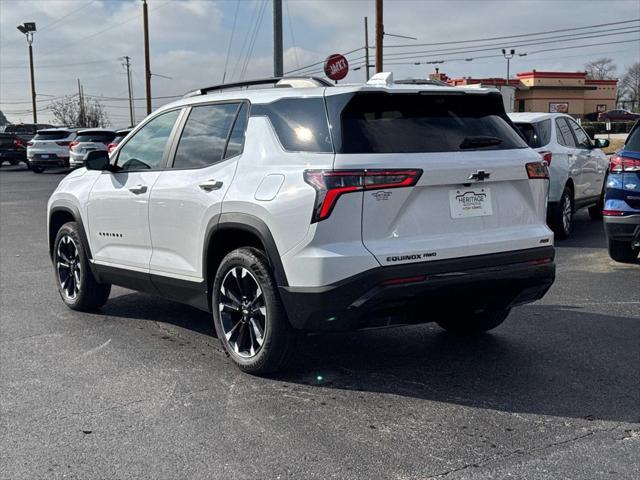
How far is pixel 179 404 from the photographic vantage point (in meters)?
4.35

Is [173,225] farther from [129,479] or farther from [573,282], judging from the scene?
[573,282]

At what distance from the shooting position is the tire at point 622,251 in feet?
28.0

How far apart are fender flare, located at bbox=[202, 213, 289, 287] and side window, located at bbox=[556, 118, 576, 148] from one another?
23.1ft

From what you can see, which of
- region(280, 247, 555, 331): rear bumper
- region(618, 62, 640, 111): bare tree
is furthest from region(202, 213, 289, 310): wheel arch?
region(618, 62, 640, 111): bare tree

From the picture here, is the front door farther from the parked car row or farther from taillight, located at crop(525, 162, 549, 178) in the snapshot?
the parked car row

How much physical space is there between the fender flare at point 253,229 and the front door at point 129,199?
920 millimetres

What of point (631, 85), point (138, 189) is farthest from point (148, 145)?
point (631, 85)

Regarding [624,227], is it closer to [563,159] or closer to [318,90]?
[563,159]

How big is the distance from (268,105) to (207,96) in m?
→ 0.89

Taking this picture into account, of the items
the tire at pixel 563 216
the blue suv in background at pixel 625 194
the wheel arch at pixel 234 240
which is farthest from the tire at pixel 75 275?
the tire at pixel 563 216

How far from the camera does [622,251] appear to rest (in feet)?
28.2

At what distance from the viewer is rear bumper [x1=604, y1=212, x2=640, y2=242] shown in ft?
25.8

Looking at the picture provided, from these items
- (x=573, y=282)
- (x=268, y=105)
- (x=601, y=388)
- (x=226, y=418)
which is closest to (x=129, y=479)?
(x=226, y=418)

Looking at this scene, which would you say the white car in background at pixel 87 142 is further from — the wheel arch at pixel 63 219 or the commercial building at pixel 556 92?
the commercial building at pixel 556 92
